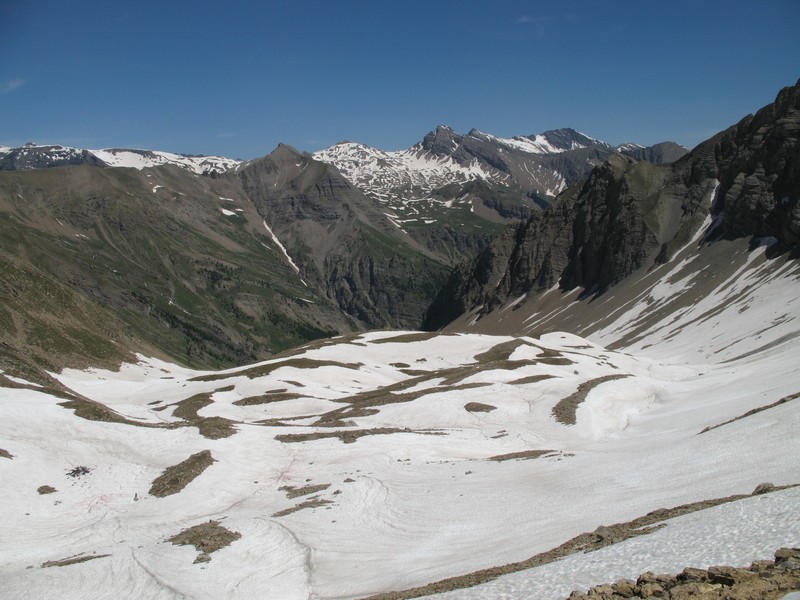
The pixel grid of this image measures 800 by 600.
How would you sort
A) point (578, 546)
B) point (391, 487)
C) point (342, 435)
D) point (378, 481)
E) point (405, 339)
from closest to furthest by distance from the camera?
point (578, 546) → point (391, 487) → point (378, 481) → point (342, 435) → point (405, 339)

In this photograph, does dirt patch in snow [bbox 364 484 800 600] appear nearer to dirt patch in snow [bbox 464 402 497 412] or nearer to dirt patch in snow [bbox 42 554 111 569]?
dirt patch in snow [bbox 42 554 111 569]

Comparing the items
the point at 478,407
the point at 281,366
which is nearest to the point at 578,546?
the point at 478,407

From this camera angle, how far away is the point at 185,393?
3024 inches

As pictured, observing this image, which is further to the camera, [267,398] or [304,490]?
[267,398]

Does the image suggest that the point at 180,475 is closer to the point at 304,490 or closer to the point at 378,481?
the point at 304,490

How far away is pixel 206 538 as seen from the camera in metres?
25.8

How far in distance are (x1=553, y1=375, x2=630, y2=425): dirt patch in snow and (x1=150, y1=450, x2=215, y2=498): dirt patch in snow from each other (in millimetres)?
26915

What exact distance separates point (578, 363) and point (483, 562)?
65.0 metres

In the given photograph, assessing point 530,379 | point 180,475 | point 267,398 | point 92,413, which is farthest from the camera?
point 267,398

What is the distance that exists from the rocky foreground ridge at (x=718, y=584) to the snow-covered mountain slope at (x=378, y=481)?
3.75 feet

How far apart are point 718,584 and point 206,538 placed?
68.3ft

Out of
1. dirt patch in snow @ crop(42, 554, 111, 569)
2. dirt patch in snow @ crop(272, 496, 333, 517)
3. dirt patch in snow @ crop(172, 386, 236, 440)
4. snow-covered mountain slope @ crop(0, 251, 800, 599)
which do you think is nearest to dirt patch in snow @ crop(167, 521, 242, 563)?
snow-covered mountain slope @ crop(0, 251, 800, 599)

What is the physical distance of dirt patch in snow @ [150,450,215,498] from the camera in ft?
110

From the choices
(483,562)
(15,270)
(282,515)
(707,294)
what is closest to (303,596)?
(483,562)
